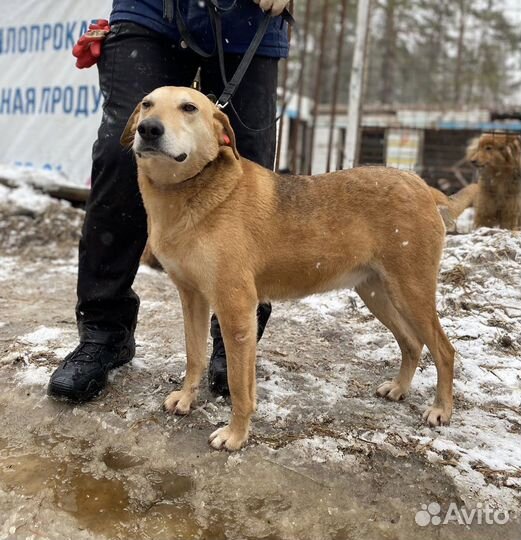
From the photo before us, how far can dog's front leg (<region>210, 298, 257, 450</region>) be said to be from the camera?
7.73ft

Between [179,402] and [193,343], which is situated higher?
[193,343]

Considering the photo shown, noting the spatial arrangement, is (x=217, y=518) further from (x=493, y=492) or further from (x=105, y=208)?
(x=105, y=208)

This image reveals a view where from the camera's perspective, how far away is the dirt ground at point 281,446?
1.98 m

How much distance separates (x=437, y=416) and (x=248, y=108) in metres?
1.78

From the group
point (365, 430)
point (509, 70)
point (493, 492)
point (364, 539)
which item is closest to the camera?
point (364, 539)

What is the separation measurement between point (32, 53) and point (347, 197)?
5.98 metres

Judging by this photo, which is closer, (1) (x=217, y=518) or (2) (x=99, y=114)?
(1) (x=217, y=518)

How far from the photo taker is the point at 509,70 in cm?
2641

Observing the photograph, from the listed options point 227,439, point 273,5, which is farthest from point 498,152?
point 227,439

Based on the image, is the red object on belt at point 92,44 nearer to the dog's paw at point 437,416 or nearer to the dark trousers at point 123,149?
the dark trousers at point 123,149

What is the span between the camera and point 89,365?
110 inches

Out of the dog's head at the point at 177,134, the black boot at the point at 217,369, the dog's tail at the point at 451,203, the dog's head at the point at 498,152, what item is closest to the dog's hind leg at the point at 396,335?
the dog's tail at the point at 451,203

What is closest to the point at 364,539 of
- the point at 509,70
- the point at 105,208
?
the point at 105,208

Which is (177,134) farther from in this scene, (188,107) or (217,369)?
(217,369)
